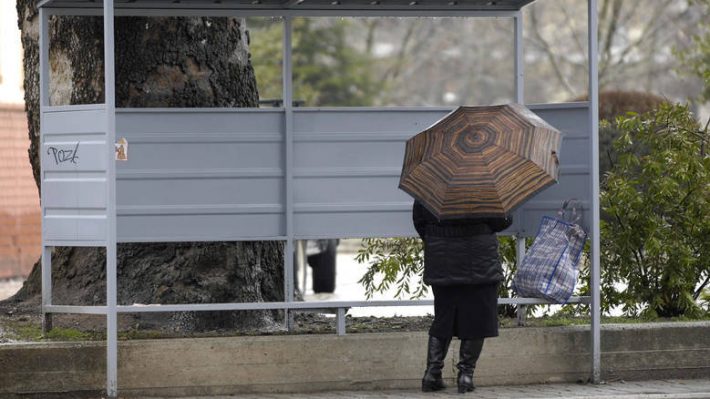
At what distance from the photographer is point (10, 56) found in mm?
23516

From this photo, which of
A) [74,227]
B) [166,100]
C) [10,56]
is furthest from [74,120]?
[10,56]

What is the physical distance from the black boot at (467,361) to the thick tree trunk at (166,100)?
2433mm

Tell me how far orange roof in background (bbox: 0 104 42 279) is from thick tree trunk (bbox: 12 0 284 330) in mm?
10470

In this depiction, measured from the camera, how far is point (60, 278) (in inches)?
436

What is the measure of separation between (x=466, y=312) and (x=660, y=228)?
7.07 ft

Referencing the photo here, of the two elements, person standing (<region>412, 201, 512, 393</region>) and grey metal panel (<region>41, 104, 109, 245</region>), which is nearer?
person standing (<region>412, 201, 512, 393</region>)

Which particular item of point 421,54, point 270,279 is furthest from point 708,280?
point 421,54

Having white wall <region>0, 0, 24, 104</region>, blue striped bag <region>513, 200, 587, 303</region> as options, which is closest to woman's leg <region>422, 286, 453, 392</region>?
blue striped bag <region>513, 200, 587, 303</region>

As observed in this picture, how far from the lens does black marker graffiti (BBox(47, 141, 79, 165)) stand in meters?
9.04

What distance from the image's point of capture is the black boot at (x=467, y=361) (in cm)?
884

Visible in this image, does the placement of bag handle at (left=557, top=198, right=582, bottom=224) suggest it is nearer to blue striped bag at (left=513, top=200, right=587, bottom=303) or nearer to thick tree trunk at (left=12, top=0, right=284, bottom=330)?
blue striped bag at (left=513, top=200, right=587, bottom=303)

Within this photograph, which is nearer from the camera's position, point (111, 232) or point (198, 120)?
point (111, 232)

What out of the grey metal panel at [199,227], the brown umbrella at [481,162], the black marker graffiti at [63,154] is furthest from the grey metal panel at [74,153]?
the brown umbrella at [481,162]

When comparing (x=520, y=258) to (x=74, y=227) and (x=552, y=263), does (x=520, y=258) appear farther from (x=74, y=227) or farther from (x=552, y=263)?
(x=74, y=227)
